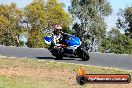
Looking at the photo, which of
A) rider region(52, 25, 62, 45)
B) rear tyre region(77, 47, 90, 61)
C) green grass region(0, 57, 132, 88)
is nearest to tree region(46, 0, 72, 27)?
rider region(52, 25, 62, 45)

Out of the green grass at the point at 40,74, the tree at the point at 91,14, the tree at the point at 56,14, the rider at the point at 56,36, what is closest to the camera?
the green grass at the point at 40,74

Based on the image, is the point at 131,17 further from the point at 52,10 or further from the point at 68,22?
the point at 52,10

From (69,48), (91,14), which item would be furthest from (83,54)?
(91,14)

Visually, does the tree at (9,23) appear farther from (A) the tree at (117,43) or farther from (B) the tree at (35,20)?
(A) the tree at (117,43)

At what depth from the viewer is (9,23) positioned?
248ft

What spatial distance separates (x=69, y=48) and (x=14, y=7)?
60609mm

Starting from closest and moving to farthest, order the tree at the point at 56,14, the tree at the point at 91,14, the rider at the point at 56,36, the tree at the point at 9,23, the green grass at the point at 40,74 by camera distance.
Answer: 1. the green grass at the point at 40,74
2. the rider at the point at 56,36
3. the tree at the point at 91,14
4. the tree at the point at 9,23
5. the tree at the point at 56,14

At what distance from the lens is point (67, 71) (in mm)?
15172

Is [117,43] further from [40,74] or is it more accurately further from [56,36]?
[40,74]

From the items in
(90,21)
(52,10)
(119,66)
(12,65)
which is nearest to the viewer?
(12,65)

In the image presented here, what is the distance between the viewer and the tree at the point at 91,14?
63812 millimetres

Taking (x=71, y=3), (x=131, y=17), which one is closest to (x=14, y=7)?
(x=71, y=3)

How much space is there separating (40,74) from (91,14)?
168ft

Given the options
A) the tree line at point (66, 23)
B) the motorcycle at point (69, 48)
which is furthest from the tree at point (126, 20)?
the motorcycle at point (69, 48)
